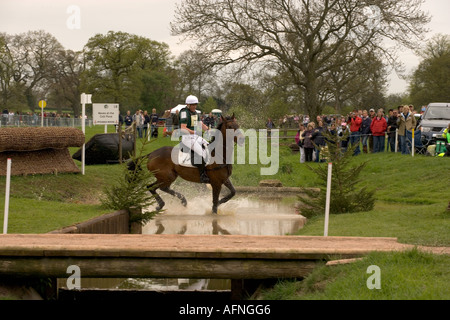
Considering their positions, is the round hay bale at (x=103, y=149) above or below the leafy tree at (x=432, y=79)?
below

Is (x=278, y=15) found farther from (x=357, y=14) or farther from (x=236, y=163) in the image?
(x=236, y=163)

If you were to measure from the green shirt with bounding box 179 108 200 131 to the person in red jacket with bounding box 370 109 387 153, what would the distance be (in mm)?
13636

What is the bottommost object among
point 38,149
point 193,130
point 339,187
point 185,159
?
point 339,187

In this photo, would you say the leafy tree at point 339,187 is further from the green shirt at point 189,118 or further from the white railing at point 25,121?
the white railing at point 25,121

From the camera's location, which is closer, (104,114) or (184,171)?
(184,171)

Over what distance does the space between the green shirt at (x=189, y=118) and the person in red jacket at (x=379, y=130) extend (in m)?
13.6

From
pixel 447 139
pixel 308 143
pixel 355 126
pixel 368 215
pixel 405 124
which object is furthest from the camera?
pixel 355 126

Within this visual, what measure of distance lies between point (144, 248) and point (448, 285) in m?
3.60

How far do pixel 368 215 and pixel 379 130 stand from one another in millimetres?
15535

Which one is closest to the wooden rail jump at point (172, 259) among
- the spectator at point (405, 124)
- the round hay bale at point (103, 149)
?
the round hay bale at point (103, 149)

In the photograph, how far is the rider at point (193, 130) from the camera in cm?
1625

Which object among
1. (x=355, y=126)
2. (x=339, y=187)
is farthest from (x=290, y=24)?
(x=339, y=187)

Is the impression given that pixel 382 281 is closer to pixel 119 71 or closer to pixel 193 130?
pixel 193 130

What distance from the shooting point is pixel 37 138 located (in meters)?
19.1
